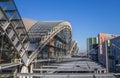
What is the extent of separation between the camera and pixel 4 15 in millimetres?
19297

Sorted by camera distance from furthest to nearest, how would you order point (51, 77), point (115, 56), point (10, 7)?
point (115, 56) → point (10, 7) → point (51, 77)

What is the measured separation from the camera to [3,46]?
77.0ft

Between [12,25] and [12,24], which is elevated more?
[12,24]

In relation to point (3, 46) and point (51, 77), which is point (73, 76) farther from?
point (3, 46)

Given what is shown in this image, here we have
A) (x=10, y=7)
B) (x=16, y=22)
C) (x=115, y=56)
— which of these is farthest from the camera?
(x=115, y=56)

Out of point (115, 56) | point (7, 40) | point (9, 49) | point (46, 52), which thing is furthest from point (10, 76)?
point (115, 56)

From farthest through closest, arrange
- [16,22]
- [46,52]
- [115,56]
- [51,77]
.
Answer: [115,56]
[46,52]
[16,22]
[51,77]

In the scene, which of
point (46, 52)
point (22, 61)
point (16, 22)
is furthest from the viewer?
point (46, 52)

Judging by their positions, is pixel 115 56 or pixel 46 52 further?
pixel 115 56

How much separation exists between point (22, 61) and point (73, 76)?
999 cm

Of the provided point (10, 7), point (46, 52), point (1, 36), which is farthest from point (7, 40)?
point (46, 52)

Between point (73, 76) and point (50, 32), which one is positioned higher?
point (50, 32)

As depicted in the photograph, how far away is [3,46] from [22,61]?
480 centimetres

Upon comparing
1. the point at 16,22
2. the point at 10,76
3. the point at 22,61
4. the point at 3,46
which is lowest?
the point at 10,76
